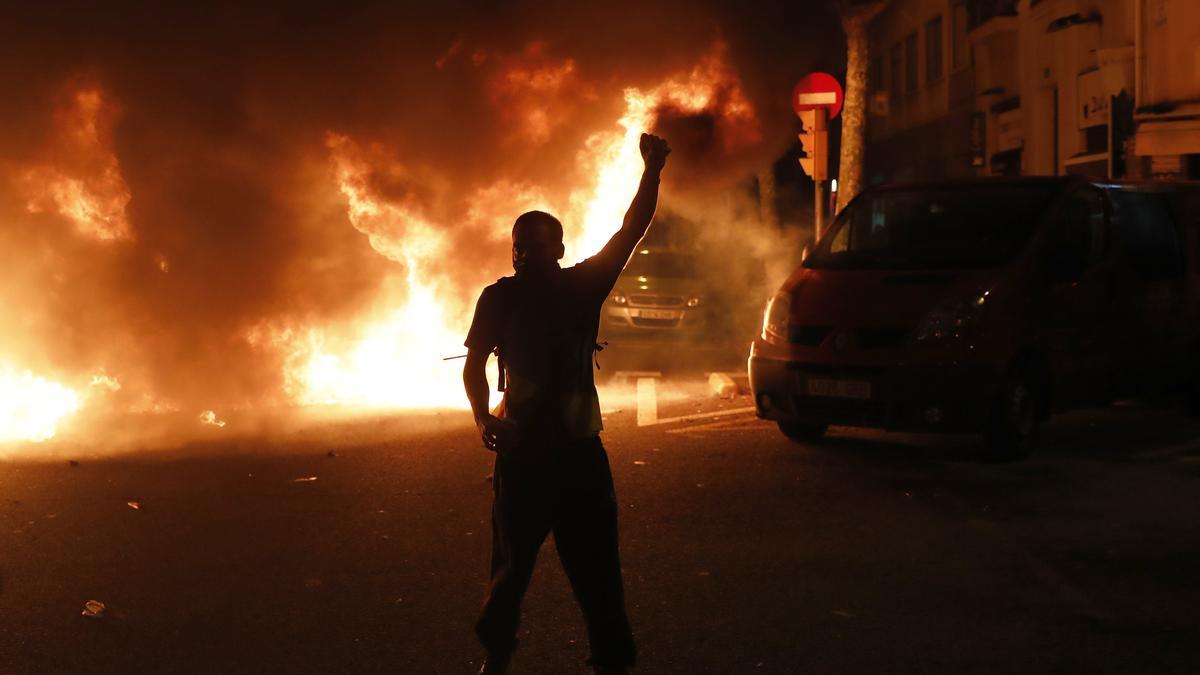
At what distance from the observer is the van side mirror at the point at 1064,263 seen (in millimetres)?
9367

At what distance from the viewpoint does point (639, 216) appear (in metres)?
4.45

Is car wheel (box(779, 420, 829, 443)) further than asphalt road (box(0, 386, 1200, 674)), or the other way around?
car wheel (box(779, 420, 829, 443))

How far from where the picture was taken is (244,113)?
1330 cm

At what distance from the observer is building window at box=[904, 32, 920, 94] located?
3485 cm

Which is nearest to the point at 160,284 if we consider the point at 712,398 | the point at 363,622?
the point at 712,398

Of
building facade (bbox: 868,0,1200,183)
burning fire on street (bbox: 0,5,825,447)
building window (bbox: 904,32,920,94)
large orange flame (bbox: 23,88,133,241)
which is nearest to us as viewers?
burning fire on street (bbox: 0,5,825,447)

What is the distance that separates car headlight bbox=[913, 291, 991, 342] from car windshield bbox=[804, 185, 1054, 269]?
40cm

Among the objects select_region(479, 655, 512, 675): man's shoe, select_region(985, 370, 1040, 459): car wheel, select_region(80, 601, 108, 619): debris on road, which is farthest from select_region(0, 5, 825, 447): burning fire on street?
select_region(479, 655, 512, 675): man's shoe

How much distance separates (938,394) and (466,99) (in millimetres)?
6718

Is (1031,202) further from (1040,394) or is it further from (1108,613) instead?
(1108,613)

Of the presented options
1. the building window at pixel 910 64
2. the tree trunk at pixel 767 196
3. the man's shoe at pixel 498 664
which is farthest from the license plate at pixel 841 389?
the building window at pixel 910 64

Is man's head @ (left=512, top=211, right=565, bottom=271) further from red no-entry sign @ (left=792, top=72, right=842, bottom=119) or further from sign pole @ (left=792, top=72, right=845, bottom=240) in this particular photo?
red no-entry sign @ (left=792, top=72, right=842, bottom=119)

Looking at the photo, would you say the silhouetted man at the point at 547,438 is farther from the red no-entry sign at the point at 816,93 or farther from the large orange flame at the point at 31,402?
the red no-entry sign at the point at 816,93

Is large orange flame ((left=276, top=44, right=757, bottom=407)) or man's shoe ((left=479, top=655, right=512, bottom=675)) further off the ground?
large orange flame ((left=276, top=44, right=757, bottom=407))
